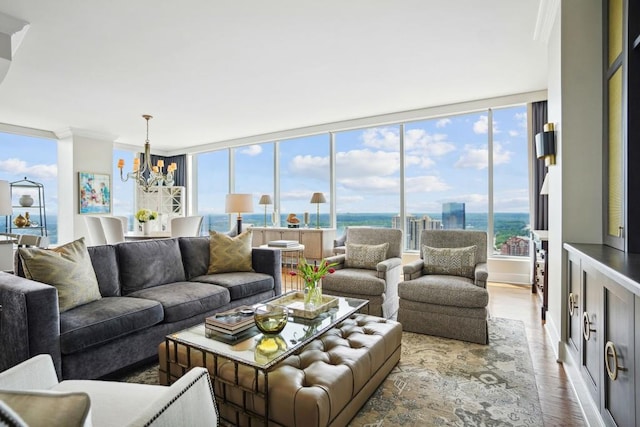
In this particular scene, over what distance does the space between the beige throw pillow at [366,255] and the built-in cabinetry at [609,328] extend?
5.77 feet

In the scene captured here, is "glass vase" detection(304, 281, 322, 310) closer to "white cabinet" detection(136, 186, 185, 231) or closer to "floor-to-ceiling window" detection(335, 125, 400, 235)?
"floor-to-ceiling window" detection(335, 125, 400, 235)

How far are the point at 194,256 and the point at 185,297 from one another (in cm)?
81

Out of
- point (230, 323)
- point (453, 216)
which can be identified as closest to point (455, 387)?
point (230, 323)

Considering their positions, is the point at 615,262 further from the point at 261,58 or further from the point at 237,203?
the point at 237,203

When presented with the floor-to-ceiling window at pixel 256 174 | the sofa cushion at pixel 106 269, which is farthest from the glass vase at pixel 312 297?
the floor-to-ceiling window at pixel 256 174

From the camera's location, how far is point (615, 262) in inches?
63.4

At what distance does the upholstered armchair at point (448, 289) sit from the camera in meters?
2.81

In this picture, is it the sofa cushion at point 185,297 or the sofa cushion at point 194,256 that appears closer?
the sofa cushion at point 185,297

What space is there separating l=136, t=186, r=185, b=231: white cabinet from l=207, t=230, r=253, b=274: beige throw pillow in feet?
16.7

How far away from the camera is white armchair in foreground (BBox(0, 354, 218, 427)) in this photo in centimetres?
99

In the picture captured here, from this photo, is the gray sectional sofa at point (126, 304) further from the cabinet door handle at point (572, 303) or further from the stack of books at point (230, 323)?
the cabinet door handle at point (572, 303)

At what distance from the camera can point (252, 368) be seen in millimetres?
1666

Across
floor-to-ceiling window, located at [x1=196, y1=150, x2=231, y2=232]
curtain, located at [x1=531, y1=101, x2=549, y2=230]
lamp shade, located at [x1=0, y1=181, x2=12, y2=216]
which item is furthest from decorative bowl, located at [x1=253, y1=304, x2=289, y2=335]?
floor-to-ceiling window, located at [x1=196, y1=150, x2=231, y2=232]

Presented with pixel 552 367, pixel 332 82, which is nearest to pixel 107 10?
pixel 332 82
